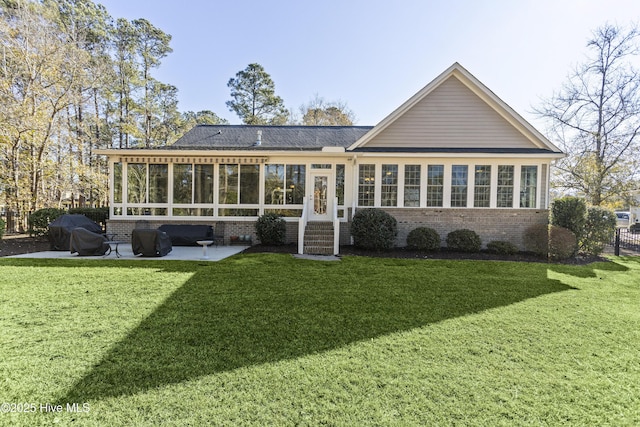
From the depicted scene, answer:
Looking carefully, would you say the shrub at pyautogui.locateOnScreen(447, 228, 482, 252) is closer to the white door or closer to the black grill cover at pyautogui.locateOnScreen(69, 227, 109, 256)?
the white door

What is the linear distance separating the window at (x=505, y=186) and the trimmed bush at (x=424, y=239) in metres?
3.57

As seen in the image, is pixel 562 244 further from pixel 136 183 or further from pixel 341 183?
pixel 136 183

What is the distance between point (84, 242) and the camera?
10.3 metres

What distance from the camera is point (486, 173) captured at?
1335cm

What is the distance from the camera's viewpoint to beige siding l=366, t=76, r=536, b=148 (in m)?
13.7

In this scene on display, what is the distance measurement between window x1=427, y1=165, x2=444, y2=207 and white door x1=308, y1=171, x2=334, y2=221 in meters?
4.28

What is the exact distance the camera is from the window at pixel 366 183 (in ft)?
44.6

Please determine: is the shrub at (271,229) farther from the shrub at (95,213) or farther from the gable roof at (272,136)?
the shrub at (95,213)

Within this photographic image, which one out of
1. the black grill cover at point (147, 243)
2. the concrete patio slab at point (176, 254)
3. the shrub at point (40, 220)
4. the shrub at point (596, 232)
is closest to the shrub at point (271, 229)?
the concrete patio slab at point (176, 254)

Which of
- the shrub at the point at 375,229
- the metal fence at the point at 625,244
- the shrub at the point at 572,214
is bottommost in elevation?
the metal fence at the point at 625,244

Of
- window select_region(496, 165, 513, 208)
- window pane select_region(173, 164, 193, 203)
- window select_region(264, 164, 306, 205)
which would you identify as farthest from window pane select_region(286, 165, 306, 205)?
window select_region(496, 165, 513, 208)

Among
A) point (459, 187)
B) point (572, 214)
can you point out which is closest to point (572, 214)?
point (572, 214)

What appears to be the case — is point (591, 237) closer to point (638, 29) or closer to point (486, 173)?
point (486, 173)

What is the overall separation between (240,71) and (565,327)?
37184 mm
